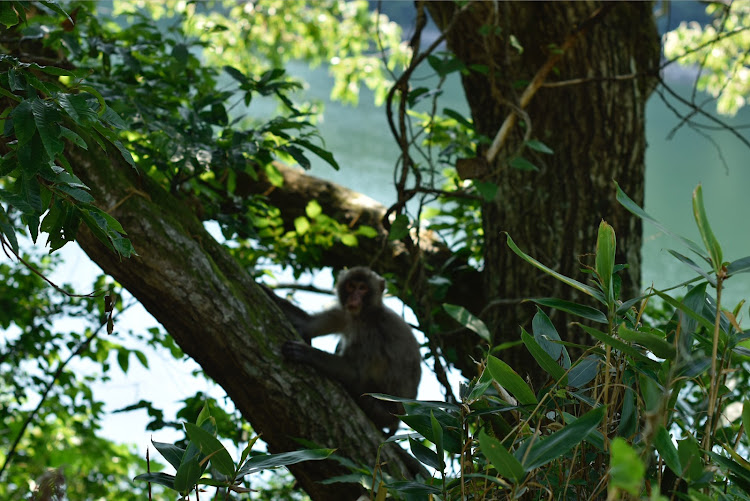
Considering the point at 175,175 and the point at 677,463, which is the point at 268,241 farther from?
the point at 677,463

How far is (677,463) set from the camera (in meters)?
0.75

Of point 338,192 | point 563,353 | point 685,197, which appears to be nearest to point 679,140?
point 685,197

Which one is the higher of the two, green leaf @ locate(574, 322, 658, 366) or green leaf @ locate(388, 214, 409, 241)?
green leaf @ locate(388, 214, 409, 241)

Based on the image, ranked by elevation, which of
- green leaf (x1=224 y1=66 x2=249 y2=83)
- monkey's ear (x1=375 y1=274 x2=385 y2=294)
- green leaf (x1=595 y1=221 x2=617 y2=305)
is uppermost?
green leaf (x1=224 y1=66 x2=249 y2=83)

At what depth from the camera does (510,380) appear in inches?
→ 35.1

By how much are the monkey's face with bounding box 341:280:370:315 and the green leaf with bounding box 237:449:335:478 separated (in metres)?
2.49

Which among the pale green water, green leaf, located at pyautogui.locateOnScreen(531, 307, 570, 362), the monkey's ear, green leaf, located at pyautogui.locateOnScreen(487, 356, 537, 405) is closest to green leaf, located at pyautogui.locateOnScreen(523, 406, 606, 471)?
green leaf, located at pyautogui.locateOnScreen(487, 356, 537, 405)

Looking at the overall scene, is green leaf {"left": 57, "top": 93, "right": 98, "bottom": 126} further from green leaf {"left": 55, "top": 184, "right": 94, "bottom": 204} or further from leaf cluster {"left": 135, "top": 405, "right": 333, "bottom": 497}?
leaf cluster {"left": 135, "top": 405, "right": 333, "bottom": 497}

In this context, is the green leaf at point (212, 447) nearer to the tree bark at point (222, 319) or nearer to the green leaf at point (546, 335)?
the green leaf at point (546, 335)

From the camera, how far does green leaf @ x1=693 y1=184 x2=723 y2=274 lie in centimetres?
72

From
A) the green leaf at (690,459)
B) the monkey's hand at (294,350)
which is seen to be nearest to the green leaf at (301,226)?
the monkey's hand at (294,350)

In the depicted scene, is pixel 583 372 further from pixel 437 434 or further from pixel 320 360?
pixel 320 360

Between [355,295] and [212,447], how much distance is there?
262cm

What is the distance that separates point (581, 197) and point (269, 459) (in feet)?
8.45
